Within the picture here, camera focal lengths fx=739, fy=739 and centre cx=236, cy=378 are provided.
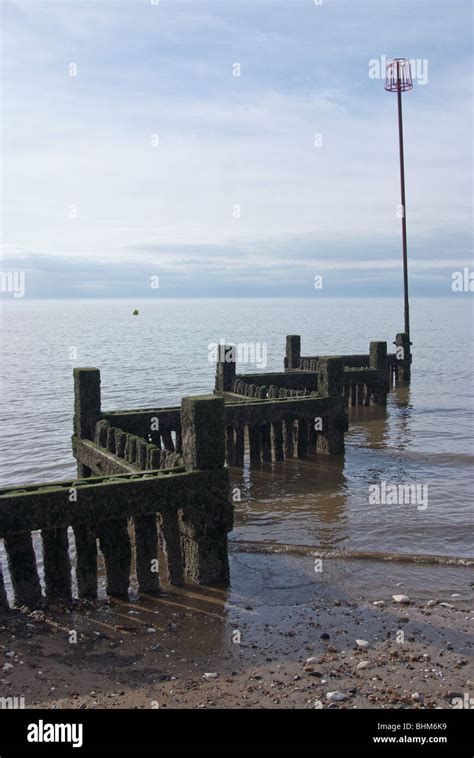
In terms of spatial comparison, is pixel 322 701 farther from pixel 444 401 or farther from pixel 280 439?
pixel 444 401

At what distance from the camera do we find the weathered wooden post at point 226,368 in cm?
2141

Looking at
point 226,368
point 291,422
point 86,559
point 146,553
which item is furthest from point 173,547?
point 226,368

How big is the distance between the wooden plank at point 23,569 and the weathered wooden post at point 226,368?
1249 cm

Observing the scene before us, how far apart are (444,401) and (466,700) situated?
2796 cm

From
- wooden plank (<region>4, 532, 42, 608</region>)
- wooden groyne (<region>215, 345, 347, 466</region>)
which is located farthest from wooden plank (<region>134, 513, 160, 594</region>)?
wooden groyne (<region>215, 345, 347, 466</region>)

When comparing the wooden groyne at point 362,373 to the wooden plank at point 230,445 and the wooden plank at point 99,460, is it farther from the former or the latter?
the wooden plank at point 99,460

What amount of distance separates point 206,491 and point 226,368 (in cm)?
1143

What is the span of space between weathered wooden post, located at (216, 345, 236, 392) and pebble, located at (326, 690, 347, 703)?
14.2 meters

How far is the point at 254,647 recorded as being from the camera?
28.8 feet

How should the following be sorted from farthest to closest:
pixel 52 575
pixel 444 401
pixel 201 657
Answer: pixel 444 401 < pixel 52 575 < pixel 201 657

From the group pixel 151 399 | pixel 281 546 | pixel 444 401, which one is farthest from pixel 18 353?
pixel 281 546

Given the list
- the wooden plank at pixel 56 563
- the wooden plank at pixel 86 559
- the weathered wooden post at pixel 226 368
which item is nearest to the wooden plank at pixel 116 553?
the wooden plank at pixel 86 559

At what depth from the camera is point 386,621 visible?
9.60 metres

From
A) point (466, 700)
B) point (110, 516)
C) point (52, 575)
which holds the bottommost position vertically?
point (466, 700)
